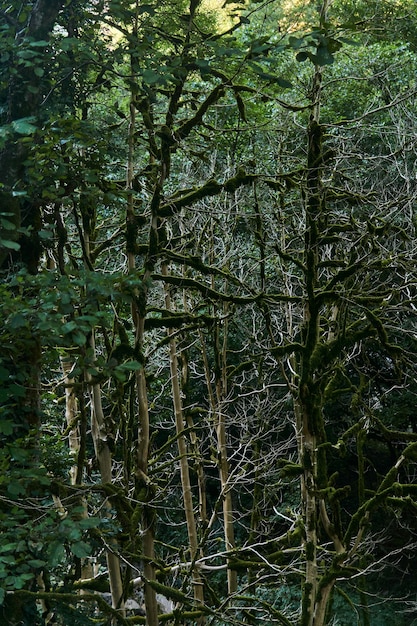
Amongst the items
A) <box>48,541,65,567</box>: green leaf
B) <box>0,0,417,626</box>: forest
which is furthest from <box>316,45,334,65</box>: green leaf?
<box>48,541,65,567</box>: green leaf

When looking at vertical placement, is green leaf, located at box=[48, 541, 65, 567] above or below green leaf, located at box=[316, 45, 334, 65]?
below

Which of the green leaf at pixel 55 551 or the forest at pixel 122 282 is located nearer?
the green leaf at pixel 55 551

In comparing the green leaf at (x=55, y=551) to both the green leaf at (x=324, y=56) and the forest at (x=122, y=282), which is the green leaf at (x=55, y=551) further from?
the green leaf at (x=324, y=56)

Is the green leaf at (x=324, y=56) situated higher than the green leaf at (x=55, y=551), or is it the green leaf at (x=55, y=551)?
the green leaf at (x=324, y=56)

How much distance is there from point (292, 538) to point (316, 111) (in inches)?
136

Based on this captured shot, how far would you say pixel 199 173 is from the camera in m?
8.45

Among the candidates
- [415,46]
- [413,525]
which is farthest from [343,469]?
[415,46]

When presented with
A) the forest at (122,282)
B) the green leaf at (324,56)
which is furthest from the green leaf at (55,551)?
the green leaf at (324,56)

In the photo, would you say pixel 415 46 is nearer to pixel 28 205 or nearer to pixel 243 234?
pixel 243 234

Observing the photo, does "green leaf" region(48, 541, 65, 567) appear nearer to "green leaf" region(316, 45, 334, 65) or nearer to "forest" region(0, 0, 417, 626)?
"forest" region(0, 0, 417, 626)

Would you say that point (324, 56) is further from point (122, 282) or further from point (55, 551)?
point (55, 551)

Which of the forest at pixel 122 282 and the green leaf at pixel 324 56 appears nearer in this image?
the green leaf at pixel 324 56

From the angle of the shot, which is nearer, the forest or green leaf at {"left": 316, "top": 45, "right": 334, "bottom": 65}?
green leaf at {"left": 316, "top": 45, "right": 334, "bottom": 65}

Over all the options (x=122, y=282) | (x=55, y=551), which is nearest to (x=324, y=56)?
(x=122, y=282)
